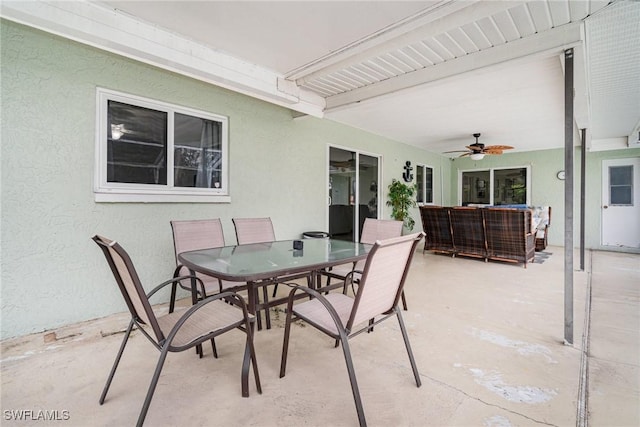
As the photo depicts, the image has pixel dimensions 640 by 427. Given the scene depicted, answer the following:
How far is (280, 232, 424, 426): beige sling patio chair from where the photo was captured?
145cm

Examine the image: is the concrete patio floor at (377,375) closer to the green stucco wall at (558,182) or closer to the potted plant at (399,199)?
the potted plant at (399,199)

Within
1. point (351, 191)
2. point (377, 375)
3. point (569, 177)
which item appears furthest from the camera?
point (351, 191)

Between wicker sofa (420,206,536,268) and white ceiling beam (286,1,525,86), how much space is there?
132 inches

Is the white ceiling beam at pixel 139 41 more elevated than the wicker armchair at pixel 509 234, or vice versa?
the white ceiling beam at pixel 139 41

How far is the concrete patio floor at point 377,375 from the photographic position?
154 cm

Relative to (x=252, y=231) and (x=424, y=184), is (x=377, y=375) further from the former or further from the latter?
(x=424, y=184)

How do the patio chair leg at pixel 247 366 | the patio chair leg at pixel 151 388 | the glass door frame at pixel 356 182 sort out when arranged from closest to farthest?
the patio chair leg at pixel 151 388 → the patio chair leg at pixel 247 366 → the glass door frame at pixel 356 182

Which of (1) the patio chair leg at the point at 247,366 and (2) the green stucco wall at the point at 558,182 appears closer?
(1) the patio chair leg at the point at 247,366

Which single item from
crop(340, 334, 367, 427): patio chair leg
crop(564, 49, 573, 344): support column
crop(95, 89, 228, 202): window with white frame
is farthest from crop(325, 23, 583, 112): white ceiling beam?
crop(340, 334, 367, 427): patio chair leg

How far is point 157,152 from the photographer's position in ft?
10.4

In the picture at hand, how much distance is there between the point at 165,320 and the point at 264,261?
0.68 m

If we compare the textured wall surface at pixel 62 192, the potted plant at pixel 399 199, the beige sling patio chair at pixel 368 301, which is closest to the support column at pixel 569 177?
the beige sling patio chair at pixel 368 301

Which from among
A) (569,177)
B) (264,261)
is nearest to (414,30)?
(569,177)

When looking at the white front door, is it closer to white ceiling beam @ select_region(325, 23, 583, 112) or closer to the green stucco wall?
the green stucco wall
